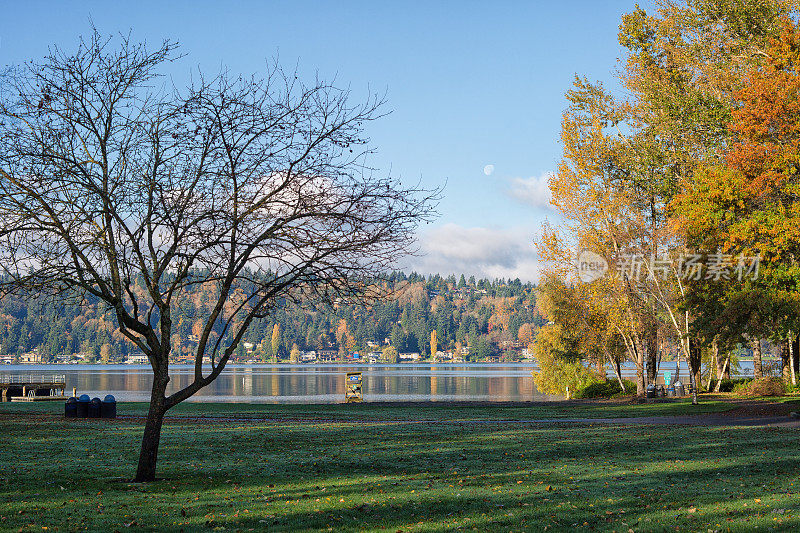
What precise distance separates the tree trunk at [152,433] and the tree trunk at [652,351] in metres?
37.2

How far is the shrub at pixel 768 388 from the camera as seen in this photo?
39562 mm

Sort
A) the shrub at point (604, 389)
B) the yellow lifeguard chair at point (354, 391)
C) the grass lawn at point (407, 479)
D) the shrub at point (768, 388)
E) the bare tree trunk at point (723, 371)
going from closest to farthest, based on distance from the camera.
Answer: the grass lawn at point (407, 479)
the shrub at point (768, 388)
the bare tree trunk at point (723, 371)
the yellow lifeguard chair at point (354, 391)
the shrub at point (604, 389)

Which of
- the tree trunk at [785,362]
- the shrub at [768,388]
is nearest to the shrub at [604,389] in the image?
the tree trunk at [785,362]

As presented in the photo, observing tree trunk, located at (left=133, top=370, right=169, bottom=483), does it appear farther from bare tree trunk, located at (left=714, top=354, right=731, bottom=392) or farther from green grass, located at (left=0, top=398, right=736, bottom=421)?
bare tree trunk, located at (left=714, top=354, right=731, bottom=392)

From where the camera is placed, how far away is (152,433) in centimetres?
1421

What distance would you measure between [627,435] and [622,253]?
2312cm

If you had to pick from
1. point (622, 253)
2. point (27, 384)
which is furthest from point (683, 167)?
point (27, 384)

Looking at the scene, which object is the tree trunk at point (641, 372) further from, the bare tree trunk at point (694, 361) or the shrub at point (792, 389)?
the shrub at point (792, 389)

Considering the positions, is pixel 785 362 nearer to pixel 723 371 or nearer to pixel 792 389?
pixel 723 371

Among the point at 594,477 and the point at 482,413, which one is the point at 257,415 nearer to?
the point at 482,413

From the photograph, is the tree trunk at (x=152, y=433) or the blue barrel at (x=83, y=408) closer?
the tree trunk at (x=152, y=433)

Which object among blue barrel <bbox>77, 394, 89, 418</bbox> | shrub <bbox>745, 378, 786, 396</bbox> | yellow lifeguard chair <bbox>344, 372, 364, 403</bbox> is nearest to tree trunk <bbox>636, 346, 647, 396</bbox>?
shrub <bbox>745, 378, 786, 396</bbox>

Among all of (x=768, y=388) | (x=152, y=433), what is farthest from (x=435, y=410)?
(x=152, y=433)

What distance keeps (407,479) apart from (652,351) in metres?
37.5
